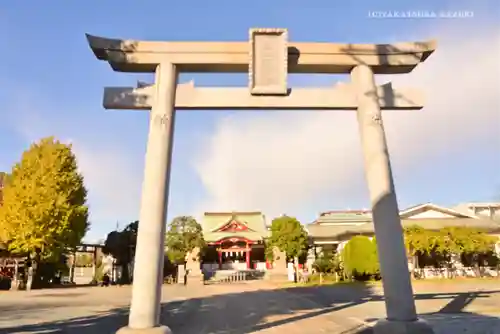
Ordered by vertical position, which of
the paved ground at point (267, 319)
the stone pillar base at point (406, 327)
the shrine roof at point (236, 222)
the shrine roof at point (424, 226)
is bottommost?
the paved ground at point (267, 319)

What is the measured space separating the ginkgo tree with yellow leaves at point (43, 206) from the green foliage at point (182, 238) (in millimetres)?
8981

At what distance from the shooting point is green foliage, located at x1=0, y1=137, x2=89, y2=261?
27094mm

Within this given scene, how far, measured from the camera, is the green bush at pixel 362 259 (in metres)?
28.4

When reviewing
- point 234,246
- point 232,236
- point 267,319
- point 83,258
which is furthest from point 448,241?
point 83,258

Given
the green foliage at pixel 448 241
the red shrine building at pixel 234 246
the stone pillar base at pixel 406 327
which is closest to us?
the stone pillar base at pixel 406 327

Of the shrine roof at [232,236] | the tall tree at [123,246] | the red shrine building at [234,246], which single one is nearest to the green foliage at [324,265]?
the red shrine building at [234,246]

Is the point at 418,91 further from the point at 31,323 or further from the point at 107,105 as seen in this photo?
the point at 31,323

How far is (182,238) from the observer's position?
36.1m

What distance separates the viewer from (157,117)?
825 cm

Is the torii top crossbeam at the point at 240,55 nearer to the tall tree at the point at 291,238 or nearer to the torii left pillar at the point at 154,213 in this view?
the torii left pillar at the point at 154,213

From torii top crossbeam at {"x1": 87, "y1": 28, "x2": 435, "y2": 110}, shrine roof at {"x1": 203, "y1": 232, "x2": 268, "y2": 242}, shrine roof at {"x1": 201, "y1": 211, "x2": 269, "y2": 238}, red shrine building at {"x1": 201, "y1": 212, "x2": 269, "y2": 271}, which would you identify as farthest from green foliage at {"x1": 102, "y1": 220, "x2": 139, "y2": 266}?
torii top crossbeam at {"x1": 87, "y1": 28, "x2": 435, "y2": 110}

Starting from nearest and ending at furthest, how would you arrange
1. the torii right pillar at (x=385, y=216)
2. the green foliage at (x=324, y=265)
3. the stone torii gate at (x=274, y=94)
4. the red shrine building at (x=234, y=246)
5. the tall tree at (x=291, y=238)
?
the torii right pillar at (x=385, y=216) → the stone torii gate at (x=274, y=94) → the green foliage at (x=324, y=265) → the tall tree at (x=291, y=238) → the red shrine building at (x=234, y=246)

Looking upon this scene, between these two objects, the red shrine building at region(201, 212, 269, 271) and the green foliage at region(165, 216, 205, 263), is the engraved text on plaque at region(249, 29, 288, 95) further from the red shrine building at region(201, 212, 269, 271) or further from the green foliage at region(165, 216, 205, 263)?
the red shrine building at region(201, 212, 269, 271)

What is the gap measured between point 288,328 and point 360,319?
8.14ft
